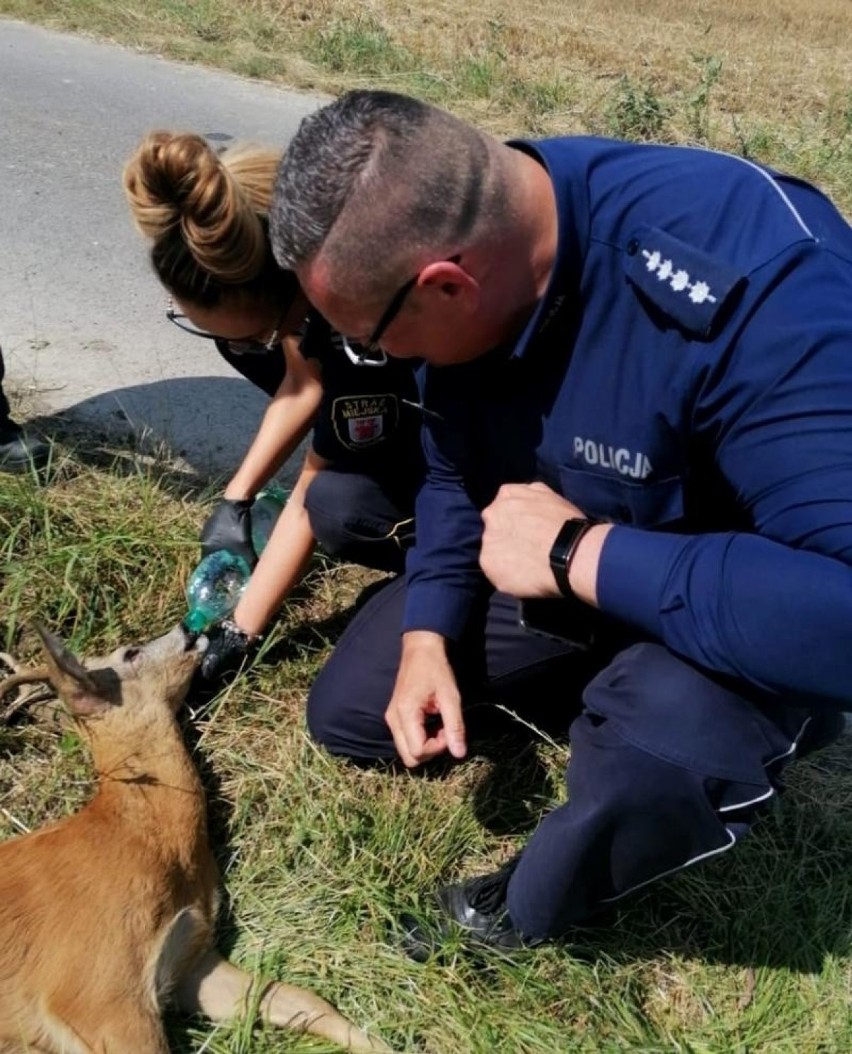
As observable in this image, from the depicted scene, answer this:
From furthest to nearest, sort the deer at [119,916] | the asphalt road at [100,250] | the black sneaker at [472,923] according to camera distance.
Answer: the asphalt road at [100,250] → the black sneaker at [472,923] → the deer at [119,916]

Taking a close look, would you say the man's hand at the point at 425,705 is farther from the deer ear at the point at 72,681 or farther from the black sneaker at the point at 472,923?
the deer ear at the point at 72,681

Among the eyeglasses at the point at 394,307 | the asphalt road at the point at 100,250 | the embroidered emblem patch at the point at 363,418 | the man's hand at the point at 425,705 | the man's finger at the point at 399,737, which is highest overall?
the eyeglasses at the point at 394,307

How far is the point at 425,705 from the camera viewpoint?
2449mm

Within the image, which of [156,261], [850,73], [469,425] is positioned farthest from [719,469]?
[850,73]

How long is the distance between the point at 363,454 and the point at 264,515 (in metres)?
0.55

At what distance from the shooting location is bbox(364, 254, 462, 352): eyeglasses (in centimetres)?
197

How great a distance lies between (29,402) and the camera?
432 cm

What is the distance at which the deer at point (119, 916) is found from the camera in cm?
232

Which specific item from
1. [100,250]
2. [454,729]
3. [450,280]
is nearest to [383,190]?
[450,280]

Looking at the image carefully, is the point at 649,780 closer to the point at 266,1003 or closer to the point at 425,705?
the point at 425,705

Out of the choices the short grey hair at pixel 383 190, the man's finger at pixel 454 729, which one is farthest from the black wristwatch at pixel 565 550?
the short grey hair at pixel 383 190

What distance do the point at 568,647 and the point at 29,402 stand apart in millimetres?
2557

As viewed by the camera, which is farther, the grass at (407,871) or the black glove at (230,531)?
the black glove at (230,531)

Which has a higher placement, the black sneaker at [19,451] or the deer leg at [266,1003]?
the black sneaker at [19,451]
